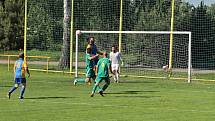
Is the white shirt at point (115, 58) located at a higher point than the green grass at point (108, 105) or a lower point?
higher

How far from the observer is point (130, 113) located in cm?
1741

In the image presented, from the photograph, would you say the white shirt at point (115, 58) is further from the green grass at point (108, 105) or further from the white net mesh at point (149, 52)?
the green grass at point (108, 105)

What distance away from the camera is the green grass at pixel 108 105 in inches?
653

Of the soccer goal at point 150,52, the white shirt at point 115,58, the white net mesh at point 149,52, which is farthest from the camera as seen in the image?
the white net mesh at point 149,52

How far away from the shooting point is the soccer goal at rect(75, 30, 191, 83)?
36469 millimetres

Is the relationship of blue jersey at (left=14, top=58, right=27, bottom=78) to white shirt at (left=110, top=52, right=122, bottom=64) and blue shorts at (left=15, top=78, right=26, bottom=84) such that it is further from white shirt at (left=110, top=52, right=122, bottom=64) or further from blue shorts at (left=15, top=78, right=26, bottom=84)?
white shirt at (left=110, top=52, right=122, bottom=64)

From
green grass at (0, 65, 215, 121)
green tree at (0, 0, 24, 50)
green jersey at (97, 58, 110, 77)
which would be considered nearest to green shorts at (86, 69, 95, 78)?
green grass at (0, 65, 215, 121)

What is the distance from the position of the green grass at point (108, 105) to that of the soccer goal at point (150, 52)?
8688mm

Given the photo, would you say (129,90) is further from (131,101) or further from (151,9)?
(151,9)

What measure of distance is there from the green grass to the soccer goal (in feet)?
28.5

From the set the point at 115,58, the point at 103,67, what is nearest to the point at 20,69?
the point at 103,67

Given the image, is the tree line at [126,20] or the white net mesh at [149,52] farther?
the tree line at [126,20]

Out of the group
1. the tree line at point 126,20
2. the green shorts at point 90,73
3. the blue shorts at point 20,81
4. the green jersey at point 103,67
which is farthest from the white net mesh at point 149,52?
the blue shorts at point 20,81

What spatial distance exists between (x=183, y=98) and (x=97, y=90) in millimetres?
4178
